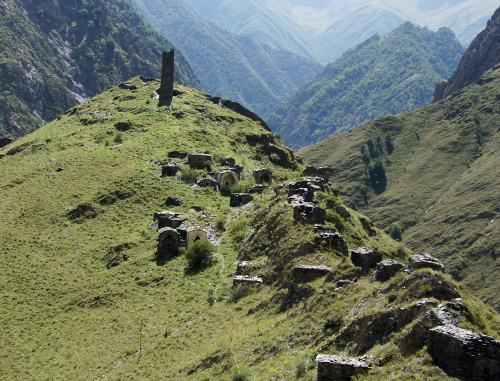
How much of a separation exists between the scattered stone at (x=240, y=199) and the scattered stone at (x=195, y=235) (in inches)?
388

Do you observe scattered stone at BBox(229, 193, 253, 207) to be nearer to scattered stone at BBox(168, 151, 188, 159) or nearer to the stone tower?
scattered stone at BBox(168, 151, 188, 159)

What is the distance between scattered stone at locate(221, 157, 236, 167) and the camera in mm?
80206

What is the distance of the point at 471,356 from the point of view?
16016 mm

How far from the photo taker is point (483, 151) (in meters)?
183

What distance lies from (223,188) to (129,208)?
1012 cm

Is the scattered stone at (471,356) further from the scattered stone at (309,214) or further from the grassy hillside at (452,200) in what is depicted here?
the grassy hillside at (452,200)

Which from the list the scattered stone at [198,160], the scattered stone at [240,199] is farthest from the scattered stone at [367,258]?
the scattered stone at [198,160]

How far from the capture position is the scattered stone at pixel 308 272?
31.1 metres

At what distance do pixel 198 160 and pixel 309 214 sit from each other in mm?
40336

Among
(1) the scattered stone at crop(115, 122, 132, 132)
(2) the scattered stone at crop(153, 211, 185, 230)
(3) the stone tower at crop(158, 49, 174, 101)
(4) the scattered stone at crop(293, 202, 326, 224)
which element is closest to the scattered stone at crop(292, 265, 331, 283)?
(4) the scattered stone at crop(293, 202, 326, 224)

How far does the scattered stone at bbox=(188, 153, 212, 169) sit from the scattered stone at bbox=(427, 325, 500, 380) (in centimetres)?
6333

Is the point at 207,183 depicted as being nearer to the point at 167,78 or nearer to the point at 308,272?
the point at 308,272

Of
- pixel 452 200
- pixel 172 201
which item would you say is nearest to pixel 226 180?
pixel 172 201

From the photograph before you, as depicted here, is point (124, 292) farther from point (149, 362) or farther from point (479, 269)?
point (479, 269)
